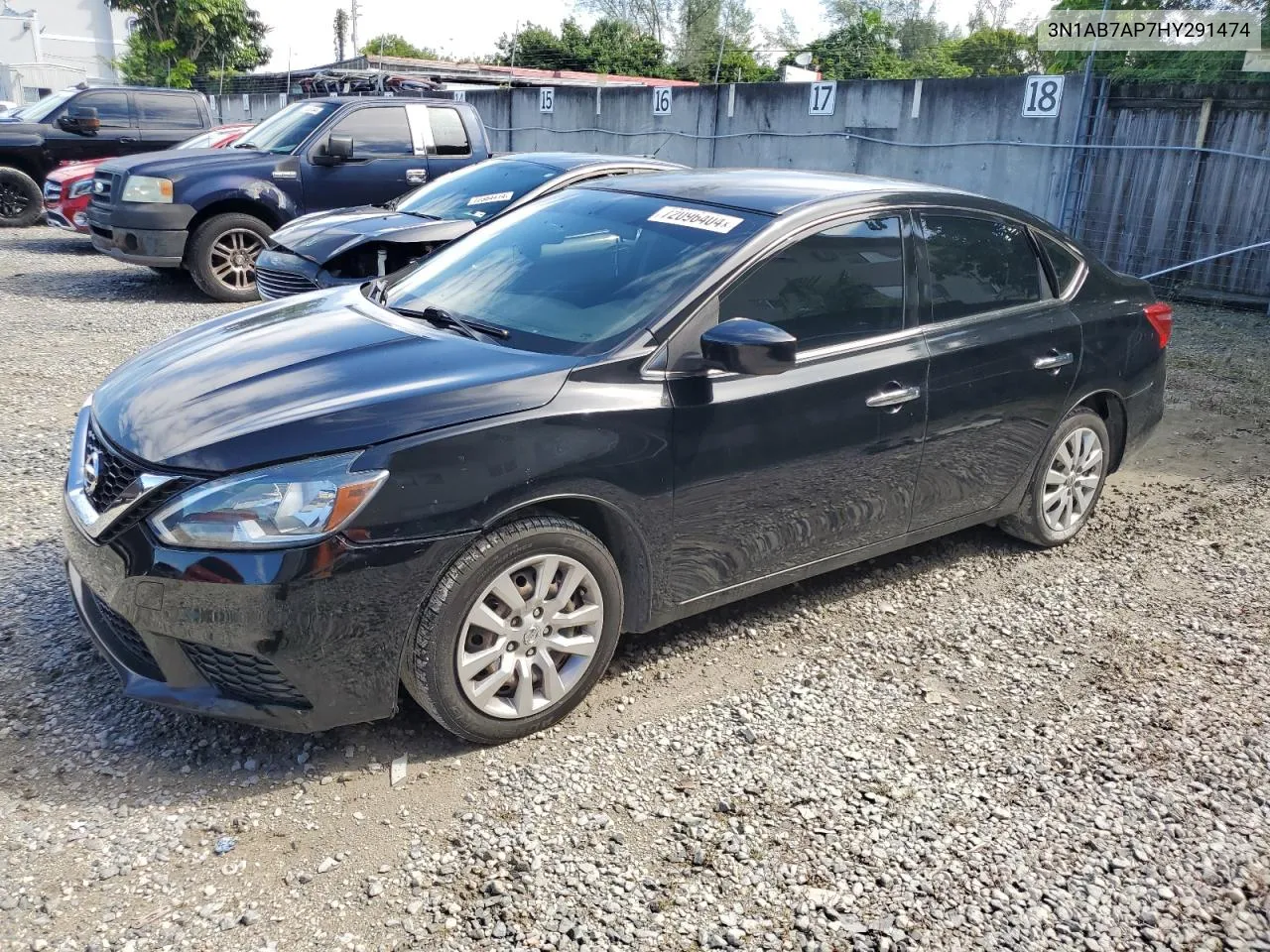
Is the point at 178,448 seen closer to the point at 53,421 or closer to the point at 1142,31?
the point at 53,421

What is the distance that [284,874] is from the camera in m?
2.78

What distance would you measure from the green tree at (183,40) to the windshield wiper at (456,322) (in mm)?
38357

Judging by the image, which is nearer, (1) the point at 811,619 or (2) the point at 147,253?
(1) the point at 811,619

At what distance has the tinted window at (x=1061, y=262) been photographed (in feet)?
16.0

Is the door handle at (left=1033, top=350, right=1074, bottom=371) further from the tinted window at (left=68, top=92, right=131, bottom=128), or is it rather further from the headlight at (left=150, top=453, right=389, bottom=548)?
the tinted window at (left=68, top=92, right=131, bottom=128)

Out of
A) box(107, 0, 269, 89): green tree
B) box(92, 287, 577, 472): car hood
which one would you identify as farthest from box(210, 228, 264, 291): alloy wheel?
box(107, 0, 269, 89): green tree

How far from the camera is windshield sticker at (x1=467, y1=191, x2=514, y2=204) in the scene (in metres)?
A: 8.18

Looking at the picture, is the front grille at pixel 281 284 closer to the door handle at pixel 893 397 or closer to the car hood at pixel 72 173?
the door handle at pixel 893 397

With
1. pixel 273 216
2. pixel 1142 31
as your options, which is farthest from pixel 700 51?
pixel 273 216

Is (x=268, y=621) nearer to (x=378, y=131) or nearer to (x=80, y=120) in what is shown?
(x=378, y=131)

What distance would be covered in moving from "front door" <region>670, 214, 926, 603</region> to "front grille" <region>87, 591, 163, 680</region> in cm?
165

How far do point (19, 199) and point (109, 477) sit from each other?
1438 cm

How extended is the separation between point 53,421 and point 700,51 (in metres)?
46.7

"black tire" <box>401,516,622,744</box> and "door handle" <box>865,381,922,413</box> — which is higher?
"door handle" <box>865,381,922,413</box>
